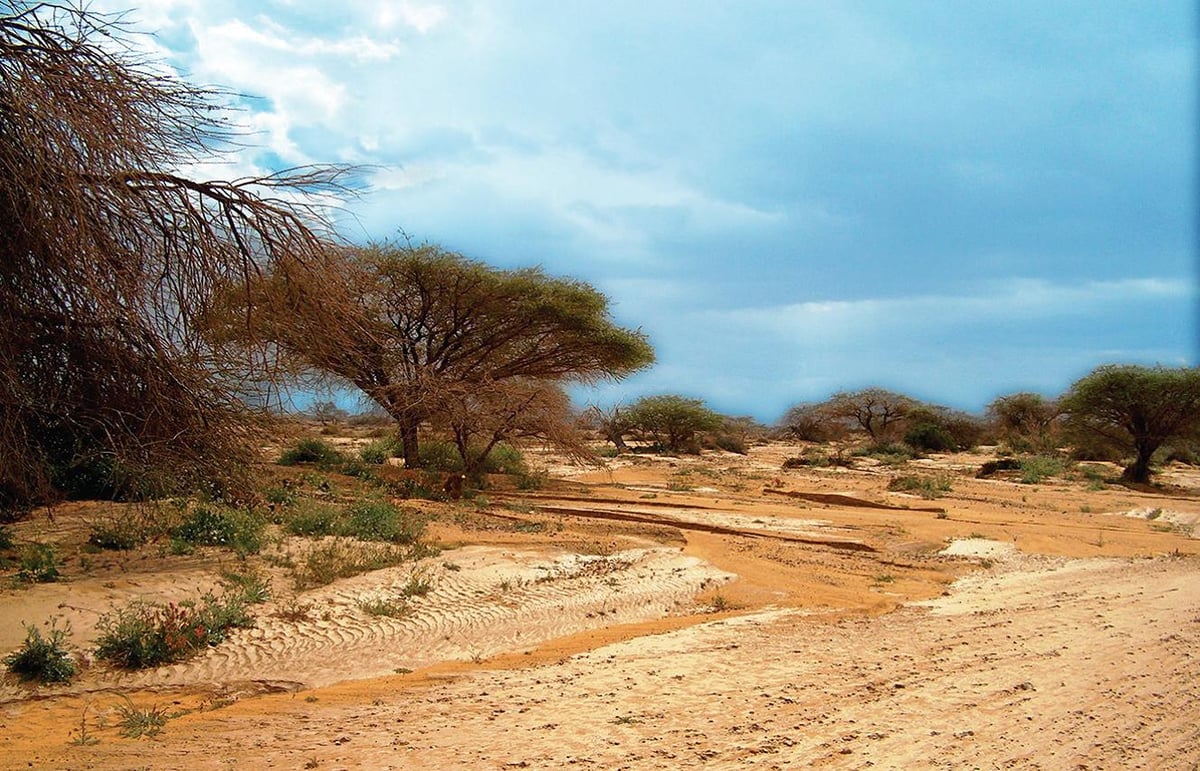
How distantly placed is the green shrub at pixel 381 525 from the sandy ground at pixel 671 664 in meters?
0.67

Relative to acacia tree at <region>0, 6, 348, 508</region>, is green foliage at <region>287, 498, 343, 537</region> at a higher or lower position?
lower

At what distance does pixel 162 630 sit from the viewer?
7055mm

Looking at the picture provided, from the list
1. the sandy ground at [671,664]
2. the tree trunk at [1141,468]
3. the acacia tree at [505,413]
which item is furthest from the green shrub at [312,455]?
the tree trunk at [1141,468]

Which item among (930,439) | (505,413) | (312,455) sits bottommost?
(930,439)

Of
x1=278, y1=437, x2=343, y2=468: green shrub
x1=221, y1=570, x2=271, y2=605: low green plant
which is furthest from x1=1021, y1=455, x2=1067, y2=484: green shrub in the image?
x1=221, y1=570, x2=271, y2=605: low green plant

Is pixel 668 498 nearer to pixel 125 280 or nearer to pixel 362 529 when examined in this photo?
pixel 362 529

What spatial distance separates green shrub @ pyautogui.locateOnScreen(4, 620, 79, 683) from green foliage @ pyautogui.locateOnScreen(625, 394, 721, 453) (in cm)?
3817

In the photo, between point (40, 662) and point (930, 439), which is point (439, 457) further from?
point (930, 439)

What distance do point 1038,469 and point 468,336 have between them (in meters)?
21.8

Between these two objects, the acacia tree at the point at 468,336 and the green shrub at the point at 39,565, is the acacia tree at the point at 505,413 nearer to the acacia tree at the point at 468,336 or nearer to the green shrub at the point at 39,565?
the acacia tree at the point at 468,336

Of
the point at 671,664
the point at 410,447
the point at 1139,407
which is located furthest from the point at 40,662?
the point at 1139,407

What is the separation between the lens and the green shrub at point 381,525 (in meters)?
11.5

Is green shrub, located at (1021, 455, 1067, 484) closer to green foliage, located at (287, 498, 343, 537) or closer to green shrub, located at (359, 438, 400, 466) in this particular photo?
green shrub, located at (359, 438, 400, 466)

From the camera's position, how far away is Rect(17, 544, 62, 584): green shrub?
316 inches
